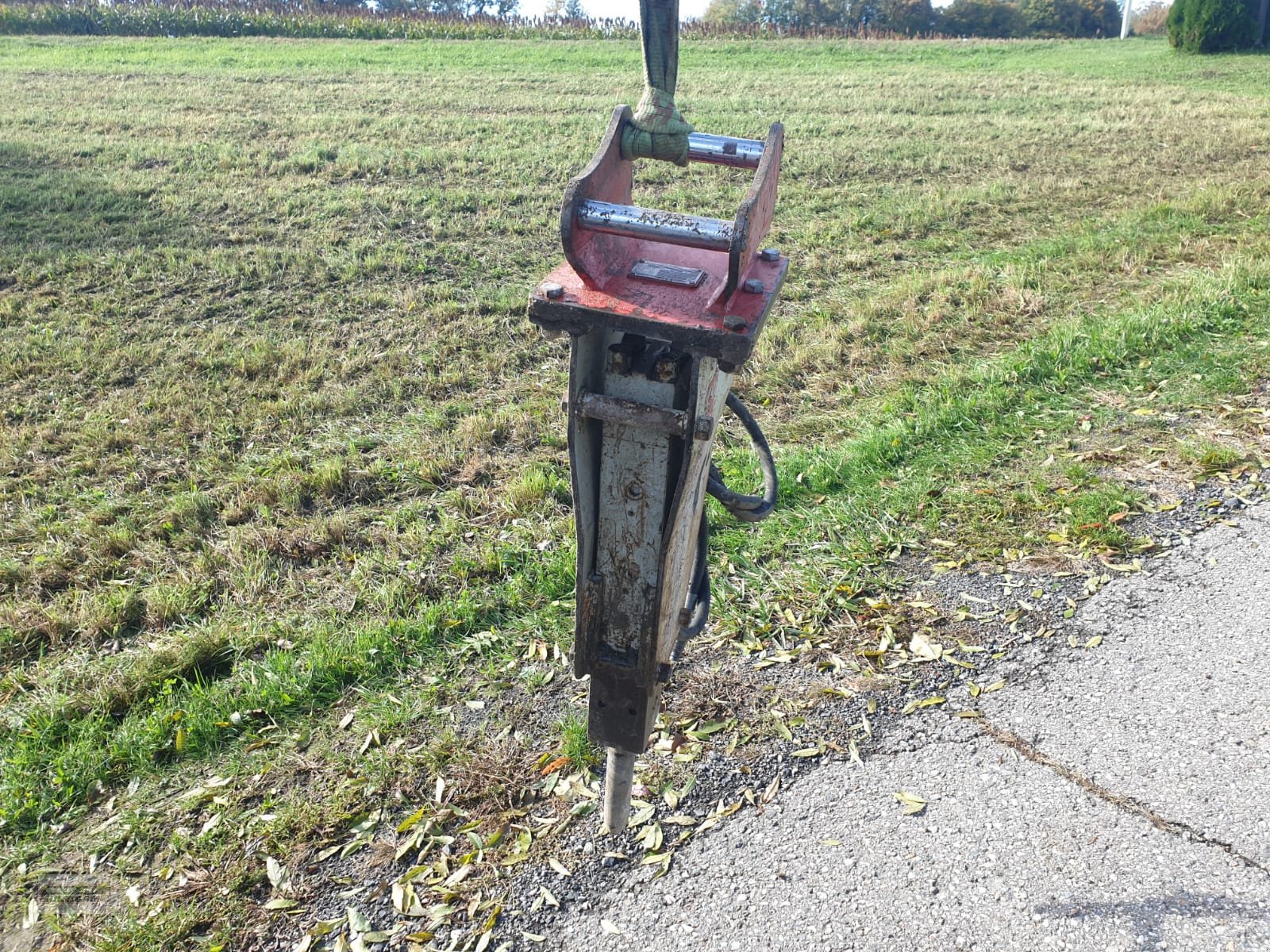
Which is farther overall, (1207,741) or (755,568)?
(755,568)

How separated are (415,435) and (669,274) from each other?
152 inches

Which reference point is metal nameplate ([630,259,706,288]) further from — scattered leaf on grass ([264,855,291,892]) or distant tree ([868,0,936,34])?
distant tree ([868,0,936,34])

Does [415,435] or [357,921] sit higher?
[415,435]

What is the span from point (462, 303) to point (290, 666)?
4.42 meters

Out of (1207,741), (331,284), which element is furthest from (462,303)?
(1207,741)

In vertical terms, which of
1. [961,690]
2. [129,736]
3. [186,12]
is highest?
[186,12]

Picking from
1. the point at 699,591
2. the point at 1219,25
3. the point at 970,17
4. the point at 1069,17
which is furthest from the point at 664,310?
the point at 1069,17

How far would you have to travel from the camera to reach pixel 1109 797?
2.87 meters

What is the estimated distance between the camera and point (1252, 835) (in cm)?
271

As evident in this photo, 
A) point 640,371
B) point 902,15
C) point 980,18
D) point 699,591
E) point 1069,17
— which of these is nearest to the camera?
point 640,371

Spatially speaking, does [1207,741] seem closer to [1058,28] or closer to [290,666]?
[290,666]

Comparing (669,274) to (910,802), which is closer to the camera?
(669,274)

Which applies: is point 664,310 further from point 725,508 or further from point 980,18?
point 980,18

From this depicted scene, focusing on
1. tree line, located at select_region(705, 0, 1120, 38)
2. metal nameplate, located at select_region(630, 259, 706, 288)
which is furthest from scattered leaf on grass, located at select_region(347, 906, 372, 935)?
tree line, located at select_region(705, 0, 1120, 38)
